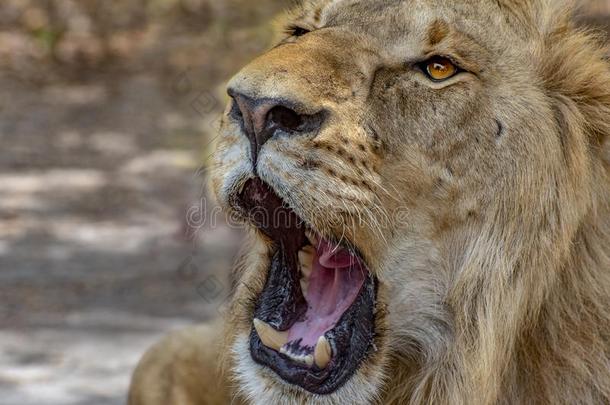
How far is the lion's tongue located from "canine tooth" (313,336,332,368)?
0.06 m

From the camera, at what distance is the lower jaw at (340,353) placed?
2.95 metres

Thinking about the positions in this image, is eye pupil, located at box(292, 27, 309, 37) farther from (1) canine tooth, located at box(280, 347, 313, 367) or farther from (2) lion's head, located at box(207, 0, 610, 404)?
(1) canine tooth, located at box(280, 347, 313, 367)

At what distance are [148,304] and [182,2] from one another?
521 centimetres

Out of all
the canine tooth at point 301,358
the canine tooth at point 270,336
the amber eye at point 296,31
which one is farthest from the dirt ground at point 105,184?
the canine tooth at point 301,358

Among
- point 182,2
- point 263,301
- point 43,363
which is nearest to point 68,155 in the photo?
point 182,2

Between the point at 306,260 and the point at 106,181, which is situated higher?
the point at 106,181

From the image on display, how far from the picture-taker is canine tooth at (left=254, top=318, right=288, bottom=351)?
3.07 m

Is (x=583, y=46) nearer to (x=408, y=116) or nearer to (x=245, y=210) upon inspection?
(x=408, y=116)

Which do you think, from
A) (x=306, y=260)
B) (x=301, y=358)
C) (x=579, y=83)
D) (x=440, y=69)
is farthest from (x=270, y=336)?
(x=579, y=83)

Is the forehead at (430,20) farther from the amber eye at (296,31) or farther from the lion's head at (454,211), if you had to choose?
the amber eye at (296,31)

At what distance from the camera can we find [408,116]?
2936 millimetres

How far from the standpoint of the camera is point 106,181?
8672 mm

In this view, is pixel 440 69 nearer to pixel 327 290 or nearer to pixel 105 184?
pixel 327 290

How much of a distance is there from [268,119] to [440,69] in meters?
0.54
